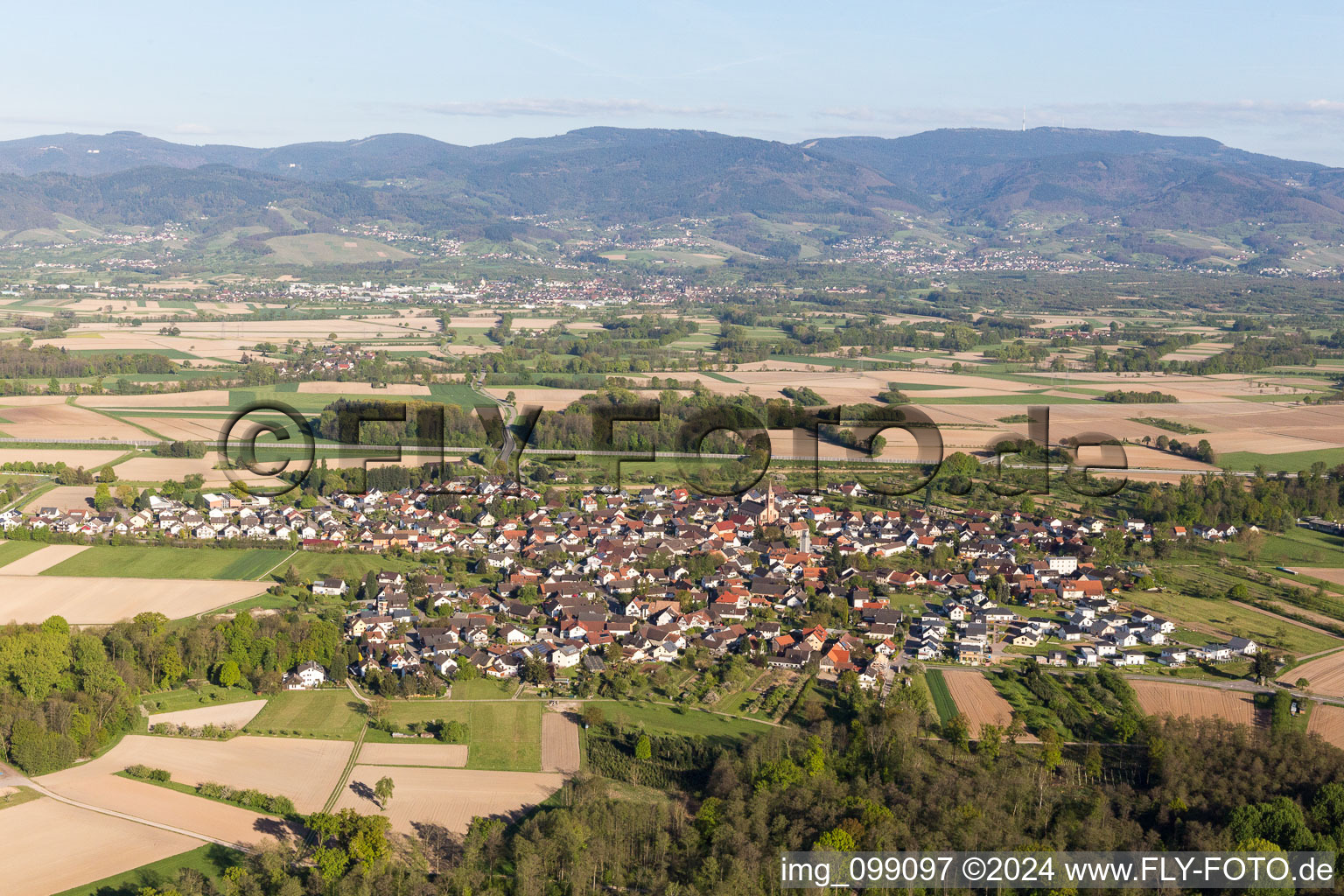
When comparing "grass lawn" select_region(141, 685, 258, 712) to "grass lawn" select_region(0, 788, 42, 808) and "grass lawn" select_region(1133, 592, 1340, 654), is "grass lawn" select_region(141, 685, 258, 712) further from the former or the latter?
"grass lawn" select_region(1133, 592, 1340, 654)

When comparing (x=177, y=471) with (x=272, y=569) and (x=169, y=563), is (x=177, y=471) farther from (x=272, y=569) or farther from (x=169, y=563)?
(x=272, y=569)

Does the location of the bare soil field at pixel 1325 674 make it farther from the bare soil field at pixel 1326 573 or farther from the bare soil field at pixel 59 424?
the bare soil field at pixel 59 424

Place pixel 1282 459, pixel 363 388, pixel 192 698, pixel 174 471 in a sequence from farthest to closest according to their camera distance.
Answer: pixel 363 388 → pixel 1282 459 → pixel 174 471 → pixel 192 698

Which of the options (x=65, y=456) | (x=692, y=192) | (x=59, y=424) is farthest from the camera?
(x=692, y=192)

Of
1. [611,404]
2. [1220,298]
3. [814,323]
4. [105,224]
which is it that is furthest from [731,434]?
[105,224]

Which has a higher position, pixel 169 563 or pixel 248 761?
pixel 169 563

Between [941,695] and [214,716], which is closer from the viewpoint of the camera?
[214,716]

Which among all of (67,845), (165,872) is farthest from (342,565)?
(165,872)

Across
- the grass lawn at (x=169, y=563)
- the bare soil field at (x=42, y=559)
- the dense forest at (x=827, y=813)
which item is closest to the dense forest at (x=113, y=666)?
the grass lawn at (x=169, y=563)

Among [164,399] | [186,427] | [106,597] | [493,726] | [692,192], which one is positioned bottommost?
[493,726]
